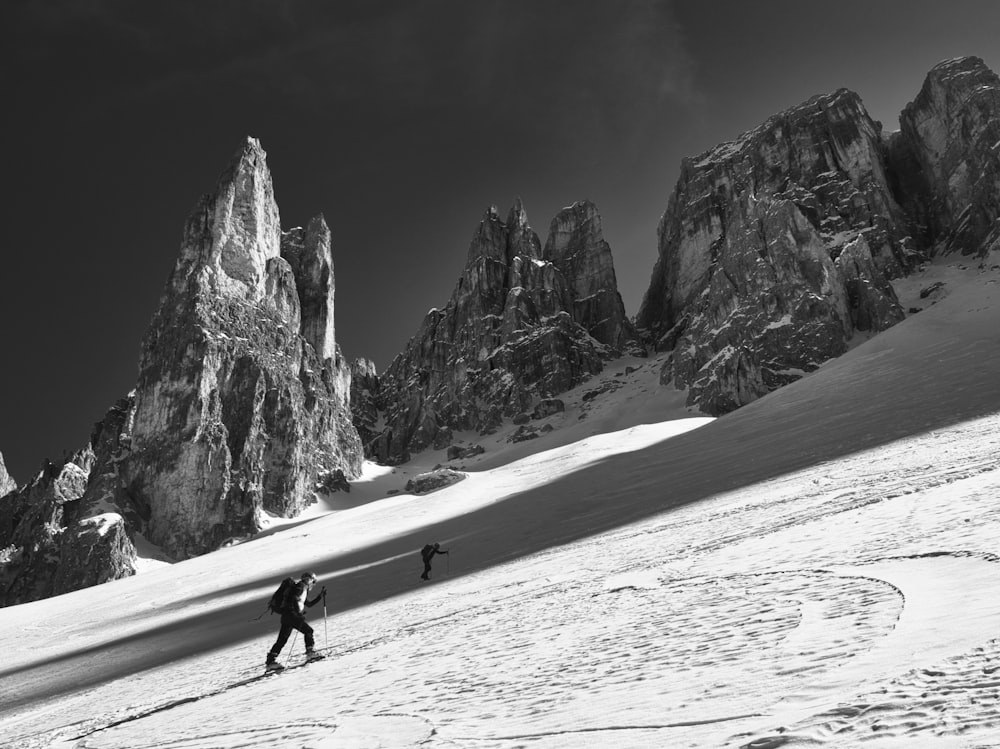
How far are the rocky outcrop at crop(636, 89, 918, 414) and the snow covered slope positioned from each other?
200ft

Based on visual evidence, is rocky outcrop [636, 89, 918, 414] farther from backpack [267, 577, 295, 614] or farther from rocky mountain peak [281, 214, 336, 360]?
backpack [267, 577, 295, 614]

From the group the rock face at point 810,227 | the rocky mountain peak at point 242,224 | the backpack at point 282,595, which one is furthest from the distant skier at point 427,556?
the rocky mountain peak at point 242,224

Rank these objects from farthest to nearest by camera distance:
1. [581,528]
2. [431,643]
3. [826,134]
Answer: [826,134] < [581,528] < [431,643]

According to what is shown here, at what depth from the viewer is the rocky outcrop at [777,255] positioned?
88.6 m

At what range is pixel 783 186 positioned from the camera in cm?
12600

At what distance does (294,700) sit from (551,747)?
4.52 metres

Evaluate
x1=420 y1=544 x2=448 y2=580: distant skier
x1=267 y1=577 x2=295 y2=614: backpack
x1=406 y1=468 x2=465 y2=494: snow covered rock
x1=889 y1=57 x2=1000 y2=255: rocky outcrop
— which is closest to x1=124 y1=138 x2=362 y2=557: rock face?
x1=406 y1=468 x2=465 y2=494: snow covered rock

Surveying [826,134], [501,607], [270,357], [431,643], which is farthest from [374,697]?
[826,134]

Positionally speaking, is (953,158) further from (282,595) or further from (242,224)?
(282,595)

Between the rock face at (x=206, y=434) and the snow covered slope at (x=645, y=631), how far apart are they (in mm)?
55011

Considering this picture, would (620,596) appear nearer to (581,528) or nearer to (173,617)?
(581,528)

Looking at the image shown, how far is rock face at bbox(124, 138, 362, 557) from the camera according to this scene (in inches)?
3287

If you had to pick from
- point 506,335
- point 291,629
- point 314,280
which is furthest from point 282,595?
point 506,335

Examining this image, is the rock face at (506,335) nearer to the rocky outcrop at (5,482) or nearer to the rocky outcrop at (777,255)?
the rocky outcrop at (777,255)
